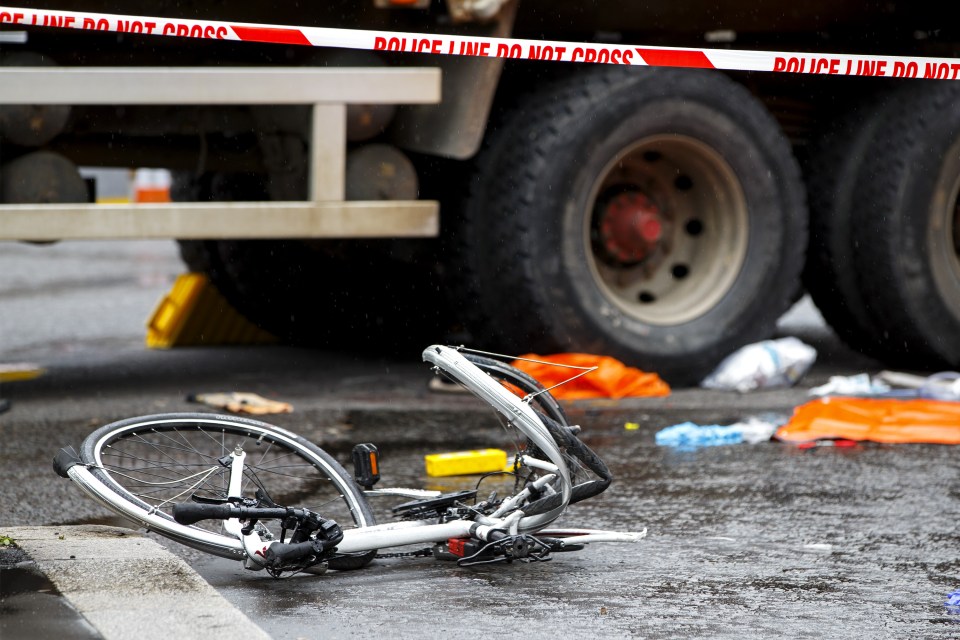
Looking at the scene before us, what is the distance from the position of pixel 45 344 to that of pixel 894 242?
498 centimetres

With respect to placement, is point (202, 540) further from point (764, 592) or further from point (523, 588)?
point (764, 592)

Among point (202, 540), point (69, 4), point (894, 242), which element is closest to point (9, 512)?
point (202, 540)

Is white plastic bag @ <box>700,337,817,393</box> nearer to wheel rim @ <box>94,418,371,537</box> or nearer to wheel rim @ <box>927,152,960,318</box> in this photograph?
wheel rim @ <box>927,152,960,318</box>

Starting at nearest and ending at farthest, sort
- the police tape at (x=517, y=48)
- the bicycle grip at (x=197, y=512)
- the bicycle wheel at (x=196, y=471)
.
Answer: the bicycle grip at (x=197, y=512) → the bicycle wheel at (x=196, y=471) → the police tape at (x=517, y=48)

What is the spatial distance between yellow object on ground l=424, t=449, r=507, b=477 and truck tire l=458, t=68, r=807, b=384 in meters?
1.74

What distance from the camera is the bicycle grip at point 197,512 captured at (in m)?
4.00

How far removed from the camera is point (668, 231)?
318 inches

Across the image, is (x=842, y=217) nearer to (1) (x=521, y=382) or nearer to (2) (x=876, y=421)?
(2) (x=876, y=421)

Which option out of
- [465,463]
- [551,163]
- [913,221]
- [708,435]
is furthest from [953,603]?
[913,221]

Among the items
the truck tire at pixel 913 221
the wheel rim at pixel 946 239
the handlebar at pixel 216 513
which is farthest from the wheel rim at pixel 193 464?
the wheel rim at pixel 946 239

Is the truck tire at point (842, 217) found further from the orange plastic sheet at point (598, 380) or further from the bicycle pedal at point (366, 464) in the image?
the bicycle pedal at point (366, 464)

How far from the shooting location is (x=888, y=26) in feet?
28.0

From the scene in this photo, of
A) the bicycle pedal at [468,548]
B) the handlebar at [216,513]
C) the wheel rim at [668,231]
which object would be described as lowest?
the bicycle pedal at [468,548]

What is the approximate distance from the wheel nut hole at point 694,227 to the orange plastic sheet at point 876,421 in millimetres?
1505
